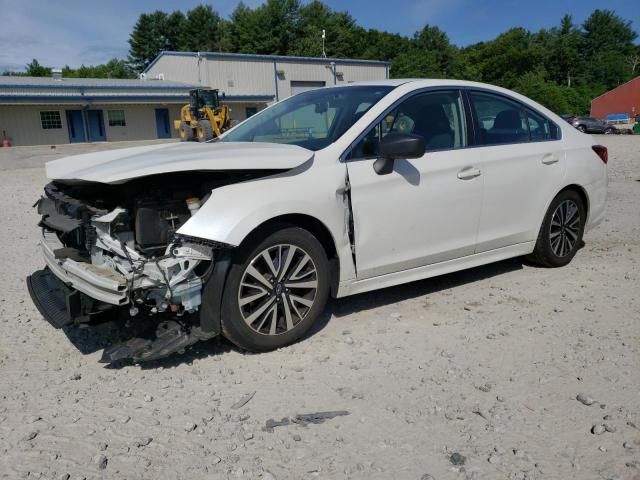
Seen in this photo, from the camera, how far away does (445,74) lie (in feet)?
273

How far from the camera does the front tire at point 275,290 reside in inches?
137

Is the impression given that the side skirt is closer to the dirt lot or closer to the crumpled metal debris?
the dirt lot

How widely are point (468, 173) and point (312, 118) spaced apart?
132 cm

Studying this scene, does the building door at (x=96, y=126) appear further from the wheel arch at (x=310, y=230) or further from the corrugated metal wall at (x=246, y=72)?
→ the wheel arch at (x=310, y=230)

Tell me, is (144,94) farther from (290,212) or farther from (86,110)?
(290,212)

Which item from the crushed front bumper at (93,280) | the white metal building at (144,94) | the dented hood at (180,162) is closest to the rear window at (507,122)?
the dented hood at (180,162)

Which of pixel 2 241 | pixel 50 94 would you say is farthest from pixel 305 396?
pixel 50 94

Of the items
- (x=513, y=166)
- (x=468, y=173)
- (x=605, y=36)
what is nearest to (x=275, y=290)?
(x=468, y=173)

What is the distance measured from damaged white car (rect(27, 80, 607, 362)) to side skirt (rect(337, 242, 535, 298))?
0.04 feet

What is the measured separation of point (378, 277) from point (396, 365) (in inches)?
30.1

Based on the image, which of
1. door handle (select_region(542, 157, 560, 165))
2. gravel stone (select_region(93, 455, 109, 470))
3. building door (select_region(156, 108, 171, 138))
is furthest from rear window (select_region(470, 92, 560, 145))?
building door (select_region(156, 108, 171, 138))

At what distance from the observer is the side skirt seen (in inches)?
159

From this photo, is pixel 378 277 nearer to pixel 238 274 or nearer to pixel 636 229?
pixel 238 274

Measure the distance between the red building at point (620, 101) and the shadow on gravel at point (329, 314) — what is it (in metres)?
65.7
